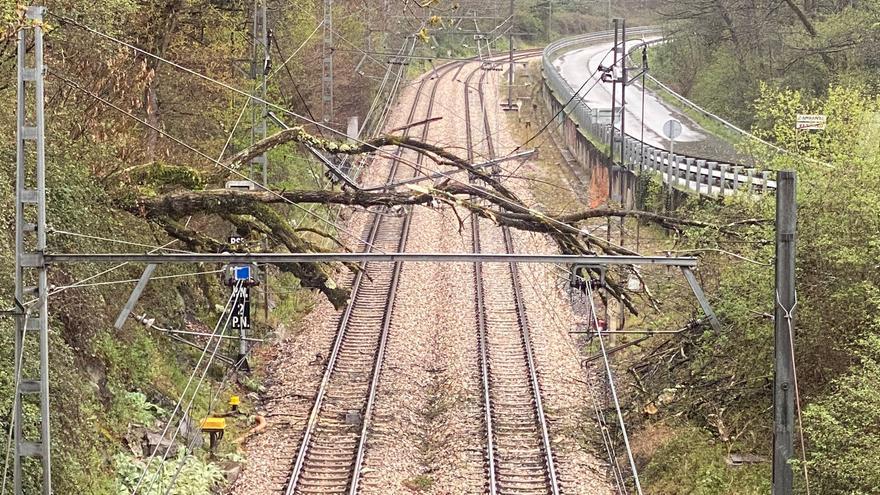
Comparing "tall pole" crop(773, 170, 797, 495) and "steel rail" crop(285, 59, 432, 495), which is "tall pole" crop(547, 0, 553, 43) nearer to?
"steel rail" crop(285, 59, 432, 495)

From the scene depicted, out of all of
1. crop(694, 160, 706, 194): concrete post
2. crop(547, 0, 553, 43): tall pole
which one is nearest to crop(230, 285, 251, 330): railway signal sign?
crop(694, 160, 706, 194): concrete post

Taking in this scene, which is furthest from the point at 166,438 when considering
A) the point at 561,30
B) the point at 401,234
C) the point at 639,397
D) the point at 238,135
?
the point at 561,30

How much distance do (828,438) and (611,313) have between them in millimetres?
13894

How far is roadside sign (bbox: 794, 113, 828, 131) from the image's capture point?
56.4ft

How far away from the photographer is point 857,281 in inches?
564

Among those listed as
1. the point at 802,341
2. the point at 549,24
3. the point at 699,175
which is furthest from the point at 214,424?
the point at 549,24

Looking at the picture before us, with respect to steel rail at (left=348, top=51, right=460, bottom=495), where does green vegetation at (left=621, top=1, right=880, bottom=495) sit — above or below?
above

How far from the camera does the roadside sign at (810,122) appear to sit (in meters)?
17.2

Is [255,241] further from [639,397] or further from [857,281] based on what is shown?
[857,281]

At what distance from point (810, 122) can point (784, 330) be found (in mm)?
8269

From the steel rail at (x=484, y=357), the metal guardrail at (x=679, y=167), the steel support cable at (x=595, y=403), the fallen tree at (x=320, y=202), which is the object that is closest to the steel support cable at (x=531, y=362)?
the steel support cable at (x=595, y=403)

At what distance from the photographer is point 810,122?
17594 mm

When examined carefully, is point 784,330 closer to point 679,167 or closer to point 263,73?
point 263,73

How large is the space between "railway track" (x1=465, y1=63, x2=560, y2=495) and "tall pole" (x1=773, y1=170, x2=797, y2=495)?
19.7ft
